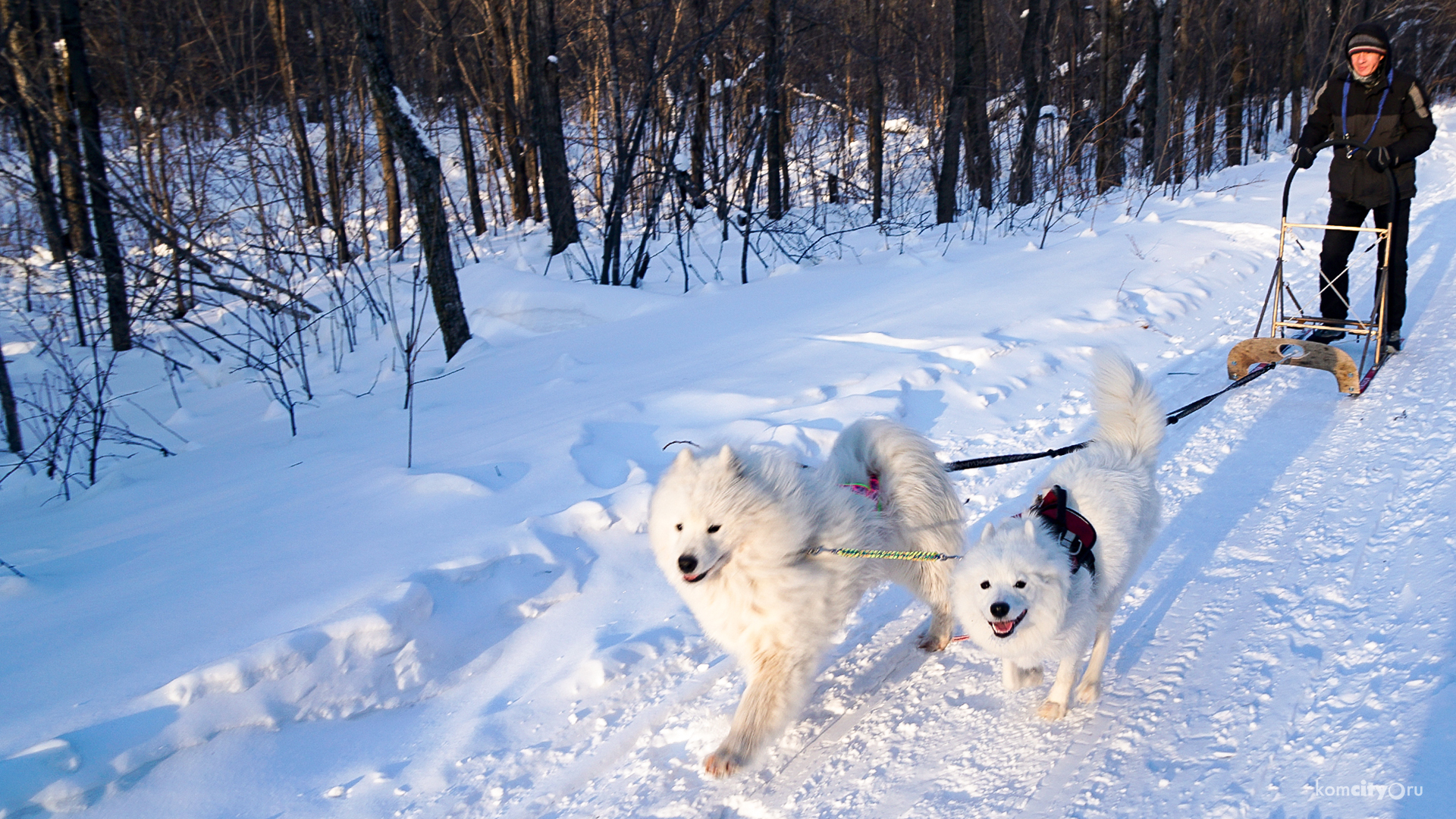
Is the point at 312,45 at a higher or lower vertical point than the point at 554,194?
higher

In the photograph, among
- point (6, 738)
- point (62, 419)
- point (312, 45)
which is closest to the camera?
point (6, 738)

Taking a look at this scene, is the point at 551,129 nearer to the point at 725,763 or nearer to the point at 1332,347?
the point at 1332,347

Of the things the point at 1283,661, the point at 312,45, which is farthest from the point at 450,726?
the point at 312,45

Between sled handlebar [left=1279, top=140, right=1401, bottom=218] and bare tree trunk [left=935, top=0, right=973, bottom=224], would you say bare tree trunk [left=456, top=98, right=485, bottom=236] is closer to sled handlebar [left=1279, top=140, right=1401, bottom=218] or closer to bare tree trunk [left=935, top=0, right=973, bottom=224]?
bare tree trunk [left=935, top=0, right=973, bottom=224]

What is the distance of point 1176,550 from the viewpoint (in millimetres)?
3785

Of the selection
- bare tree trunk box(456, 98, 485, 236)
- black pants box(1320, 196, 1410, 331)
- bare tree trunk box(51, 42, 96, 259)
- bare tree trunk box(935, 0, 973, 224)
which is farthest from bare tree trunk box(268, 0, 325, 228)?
black pants box(1320, 196, 1410, 331)

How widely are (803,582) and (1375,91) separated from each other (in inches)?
233

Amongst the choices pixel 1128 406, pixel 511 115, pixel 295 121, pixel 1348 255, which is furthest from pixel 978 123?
pixel 1128 406

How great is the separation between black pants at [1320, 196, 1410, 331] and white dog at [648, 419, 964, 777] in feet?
16.7

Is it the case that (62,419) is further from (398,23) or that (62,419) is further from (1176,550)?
(398,23)

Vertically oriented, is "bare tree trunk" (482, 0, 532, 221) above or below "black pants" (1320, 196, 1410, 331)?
above

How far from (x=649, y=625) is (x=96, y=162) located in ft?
29.8

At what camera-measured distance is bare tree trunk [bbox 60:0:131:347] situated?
8.64 meters

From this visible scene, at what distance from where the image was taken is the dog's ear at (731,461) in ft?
9.19
